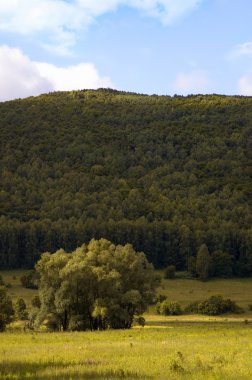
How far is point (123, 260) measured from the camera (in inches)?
2643

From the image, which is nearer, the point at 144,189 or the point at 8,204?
the point at 8,204

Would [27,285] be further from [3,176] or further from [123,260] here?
[3,176]

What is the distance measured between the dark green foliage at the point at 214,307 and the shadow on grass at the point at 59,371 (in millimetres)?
59753

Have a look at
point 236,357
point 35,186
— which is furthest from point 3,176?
point 236,357

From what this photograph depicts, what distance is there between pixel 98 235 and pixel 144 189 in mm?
51063

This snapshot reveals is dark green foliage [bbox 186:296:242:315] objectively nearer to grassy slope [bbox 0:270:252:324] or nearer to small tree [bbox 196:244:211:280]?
grassy slope [bbox 0:270:252:324]

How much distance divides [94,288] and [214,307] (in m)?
28.6

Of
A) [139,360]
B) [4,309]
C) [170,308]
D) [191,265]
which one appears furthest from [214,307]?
[139,360]

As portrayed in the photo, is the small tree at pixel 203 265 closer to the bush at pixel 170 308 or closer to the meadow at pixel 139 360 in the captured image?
the bush at pixel 170 308

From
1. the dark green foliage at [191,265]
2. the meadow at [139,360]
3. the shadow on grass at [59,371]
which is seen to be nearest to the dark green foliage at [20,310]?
the meadow at [139,360]

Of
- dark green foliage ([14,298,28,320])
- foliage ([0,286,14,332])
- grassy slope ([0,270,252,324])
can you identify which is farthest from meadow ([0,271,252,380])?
grassy slope ([0,270,252,324])

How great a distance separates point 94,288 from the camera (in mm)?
64188

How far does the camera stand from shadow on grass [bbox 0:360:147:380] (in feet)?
77.3

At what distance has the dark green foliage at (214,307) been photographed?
283ft
